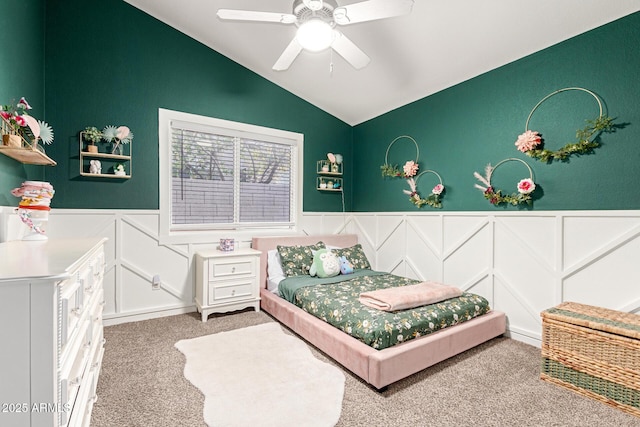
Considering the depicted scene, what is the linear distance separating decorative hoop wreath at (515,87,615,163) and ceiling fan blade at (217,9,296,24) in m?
2.31

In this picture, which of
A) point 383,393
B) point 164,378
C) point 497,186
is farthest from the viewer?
point 497,186

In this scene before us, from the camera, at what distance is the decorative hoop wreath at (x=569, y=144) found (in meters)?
2.39

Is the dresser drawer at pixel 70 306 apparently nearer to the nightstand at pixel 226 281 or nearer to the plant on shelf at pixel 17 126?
the plant on shelf at pixel 17 126

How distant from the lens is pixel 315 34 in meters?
1.98

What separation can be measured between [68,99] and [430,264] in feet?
14.2

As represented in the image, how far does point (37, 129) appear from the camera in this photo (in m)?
2.15

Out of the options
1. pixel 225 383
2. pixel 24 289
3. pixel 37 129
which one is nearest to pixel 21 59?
pixel 37 129

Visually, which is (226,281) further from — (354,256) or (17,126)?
(17,126)

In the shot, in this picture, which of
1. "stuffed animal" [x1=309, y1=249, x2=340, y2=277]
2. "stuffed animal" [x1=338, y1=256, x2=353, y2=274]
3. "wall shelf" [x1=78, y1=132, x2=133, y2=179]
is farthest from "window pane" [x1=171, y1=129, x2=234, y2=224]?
"stuffed animal" [x1=338, y1=256, x2=353, y2=274]

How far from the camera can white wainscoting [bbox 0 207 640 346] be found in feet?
7.68

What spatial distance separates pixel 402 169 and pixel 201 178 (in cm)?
267

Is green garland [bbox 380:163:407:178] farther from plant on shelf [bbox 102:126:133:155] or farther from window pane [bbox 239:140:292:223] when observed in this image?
plant on shelf [bbox 102:126:133:155]

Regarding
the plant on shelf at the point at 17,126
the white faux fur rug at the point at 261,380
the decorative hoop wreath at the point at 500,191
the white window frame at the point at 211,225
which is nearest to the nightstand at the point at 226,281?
the white window frame at the point at 211,225

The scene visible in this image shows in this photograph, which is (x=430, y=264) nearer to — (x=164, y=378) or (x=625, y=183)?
(x=625, y=183)
